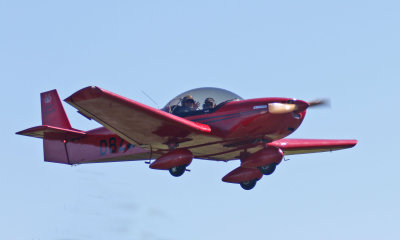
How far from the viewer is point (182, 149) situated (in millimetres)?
23906

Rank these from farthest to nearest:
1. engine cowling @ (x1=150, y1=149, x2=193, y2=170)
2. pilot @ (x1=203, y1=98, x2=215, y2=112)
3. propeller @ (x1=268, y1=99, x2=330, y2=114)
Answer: pilot @ (x1=203, y1=98, x2=215, y2=112) < engine cowling @ (x1=150, y1=149, x2=193, y2=170) < propeller @ (x1=268, y1=99, x2=330, y2=114)

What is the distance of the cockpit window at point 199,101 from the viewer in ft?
78.7

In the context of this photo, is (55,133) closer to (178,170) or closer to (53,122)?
(53,122)

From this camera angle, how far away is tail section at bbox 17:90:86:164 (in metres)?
26.1

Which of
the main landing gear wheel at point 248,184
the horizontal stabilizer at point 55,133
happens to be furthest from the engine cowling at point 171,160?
the horizontal stabilizer at point 55,133

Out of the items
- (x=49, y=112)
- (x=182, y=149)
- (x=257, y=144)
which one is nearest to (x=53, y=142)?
(x=49, y=112)

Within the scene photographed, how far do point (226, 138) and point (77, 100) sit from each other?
470 centimetres

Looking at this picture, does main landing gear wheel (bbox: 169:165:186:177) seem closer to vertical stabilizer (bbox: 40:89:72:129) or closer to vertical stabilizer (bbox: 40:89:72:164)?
vertical stabilizer (bbox: 40:89:72:164)

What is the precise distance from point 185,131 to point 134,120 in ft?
4.81

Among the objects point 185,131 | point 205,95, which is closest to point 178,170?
point 185,131

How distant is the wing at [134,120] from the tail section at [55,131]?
2.76 meters

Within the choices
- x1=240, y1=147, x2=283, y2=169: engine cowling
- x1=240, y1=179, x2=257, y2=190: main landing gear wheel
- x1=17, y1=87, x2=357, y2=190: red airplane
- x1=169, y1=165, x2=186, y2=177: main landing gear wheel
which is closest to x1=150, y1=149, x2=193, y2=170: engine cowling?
x1=17, y1=87, x2=357, y2=190: red airplane

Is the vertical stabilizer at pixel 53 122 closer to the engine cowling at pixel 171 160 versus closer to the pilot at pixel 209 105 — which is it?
the engine cowling at pixel 171 160

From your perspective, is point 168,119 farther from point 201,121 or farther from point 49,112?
point 49,112
